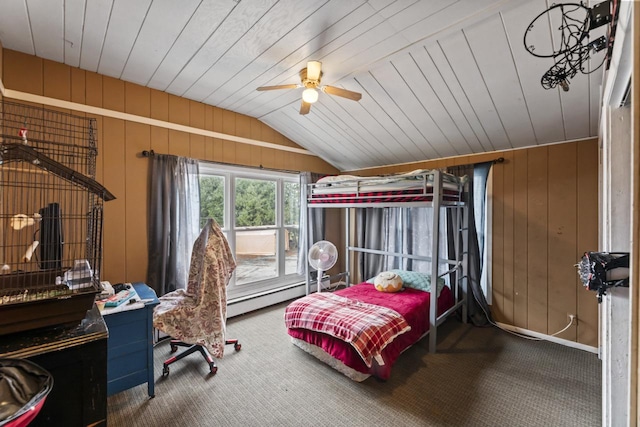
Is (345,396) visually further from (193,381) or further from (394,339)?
(193,381)

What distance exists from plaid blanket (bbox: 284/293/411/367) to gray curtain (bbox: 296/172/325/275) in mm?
1324

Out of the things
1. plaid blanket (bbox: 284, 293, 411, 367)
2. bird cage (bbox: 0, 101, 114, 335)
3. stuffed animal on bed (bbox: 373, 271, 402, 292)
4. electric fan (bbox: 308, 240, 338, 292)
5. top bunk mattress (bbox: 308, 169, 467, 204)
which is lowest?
plaid blanket (bbox: 284, 293, 411, 367)

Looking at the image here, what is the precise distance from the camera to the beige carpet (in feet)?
6.29

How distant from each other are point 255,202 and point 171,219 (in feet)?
3.93

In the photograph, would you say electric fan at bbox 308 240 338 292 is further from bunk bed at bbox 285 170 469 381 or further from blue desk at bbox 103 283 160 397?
blue desk at bbox 103 283 160 397

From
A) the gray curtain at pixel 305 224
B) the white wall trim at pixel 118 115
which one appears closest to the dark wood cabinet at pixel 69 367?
the white wall trim at pixel 118 115

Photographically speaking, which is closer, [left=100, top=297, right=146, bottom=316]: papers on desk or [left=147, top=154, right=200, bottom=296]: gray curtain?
Result: [left=100, top=297, right=146, bottom=316]: papers on desk

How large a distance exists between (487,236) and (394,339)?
182 cm

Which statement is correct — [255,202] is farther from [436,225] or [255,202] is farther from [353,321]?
[436,225]

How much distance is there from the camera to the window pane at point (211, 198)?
3.45 meters

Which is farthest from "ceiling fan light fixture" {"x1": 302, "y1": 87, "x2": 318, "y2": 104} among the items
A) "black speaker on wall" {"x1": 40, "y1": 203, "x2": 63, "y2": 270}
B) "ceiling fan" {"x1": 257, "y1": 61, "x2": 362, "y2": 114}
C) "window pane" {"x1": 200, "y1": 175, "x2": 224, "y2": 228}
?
"window pane" {"x1": 200, "y1": 175, "x2": 224, "y2": 228}

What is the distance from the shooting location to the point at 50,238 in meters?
1.62

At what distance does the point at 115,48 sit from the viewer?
7.18 feet

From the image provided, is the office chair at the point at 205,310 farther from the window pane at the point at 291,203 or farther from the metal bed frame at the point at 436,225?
the window pane at the point at 291,203
